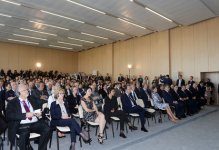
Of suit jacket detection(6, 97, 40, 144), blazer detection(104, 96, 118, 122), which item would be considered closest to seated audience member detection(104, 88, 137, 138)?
blazer detection(104, 96, 118, 122)

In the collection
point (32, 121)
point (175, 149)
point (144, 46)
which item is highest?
point (144, 46)

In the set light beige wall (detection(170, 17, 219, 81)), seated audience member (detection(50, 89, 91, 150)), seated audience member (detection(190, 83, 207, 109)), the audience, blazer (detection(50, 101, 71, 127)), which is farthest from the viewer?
light beige wall (detection(170, 17, 219, 81))

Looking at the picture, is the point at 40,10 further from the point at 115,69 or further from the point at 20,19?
the point at 115,69

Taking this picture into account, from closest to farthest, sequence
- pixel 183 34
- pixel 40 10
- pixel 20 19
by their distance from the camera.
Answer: pixel 40 10 → pixel 20 19 → pixel 183 34

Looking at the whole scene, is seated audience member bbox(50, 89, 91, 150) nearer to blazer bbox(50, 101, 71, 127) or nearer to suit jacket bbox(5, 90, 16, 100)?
blazer bbox(50, 101, 71, 127)

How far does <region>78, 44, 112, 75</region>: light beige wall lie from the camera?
58.7 ft

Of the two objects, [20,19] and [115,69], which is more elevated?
[20,19]

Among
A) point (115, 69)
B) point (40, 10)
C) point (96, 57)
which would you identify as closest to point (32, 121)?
point (40, 10)

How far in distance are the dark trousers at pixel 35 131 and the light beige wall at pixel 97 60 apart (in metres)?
14.0

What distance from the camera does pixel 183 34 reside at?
1290 cm

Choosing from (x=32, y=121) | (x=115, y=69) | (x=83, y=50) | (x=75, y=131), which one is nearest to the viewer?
(x=32, y=121)

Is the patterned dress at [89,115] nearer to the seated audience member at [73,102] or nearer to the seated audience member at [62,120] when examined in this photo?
the seated audience member at [62,120]

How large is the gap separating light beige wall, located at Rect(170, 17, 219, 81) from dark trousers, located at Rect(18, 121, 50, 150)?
10.3m

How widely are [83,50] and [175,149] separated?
17.1m
